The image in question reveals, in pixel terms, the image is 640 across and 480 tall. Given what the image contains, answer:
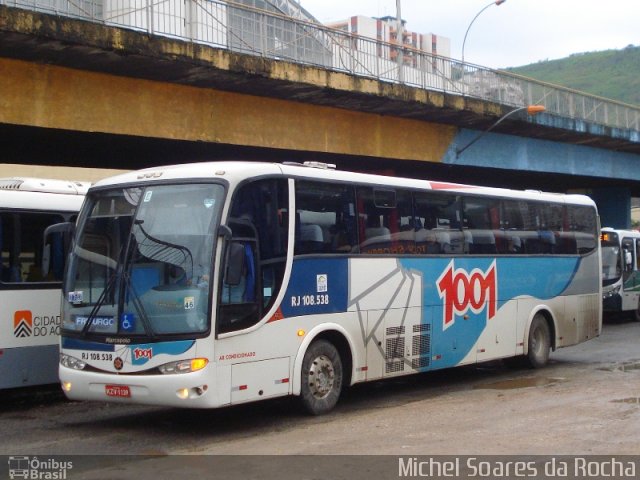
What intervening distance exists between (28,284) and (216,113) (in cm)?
816

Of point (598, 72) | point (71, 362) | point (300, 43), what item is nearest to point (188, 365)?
point (71, 362)

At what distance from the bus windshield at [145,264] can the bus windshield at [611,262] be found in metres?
21.1

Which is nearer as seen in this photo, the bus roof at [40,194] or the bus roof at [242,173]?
the bus roof at [242,173]

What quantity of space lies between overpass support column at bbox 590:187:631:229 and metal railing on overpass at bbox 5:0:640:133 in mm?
12653

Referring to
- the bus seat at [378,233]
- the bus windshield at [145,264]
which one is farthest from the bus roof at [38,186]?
the bus seat at [378,233]

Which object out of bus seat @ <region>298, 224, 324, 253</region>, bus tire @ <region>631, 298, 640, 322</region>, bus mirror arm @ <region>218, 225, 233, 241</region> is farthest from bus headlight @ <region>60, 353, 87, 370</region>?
bus tire @ <region>631, 298, 640, 322</region>

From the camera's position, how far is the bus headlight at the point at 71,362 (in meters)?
10.6

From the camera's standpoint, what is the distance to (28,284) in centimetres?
1259

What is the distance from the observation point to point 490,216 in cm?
1554

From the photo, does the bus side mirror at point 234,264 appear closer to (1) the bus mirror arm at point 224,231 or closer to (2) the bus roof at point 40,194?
(1) the bus mirror arm at point 224,231

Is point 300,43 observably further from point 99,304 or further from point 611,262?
point 611,262

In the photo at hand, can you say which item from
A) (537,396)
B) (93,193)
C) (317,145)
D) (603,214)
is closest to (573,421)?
(537,396)

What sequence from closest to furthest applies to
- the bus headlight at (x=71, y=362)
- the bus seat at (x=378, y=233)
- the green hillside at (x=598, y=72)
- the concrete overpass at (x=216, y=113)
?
1. the bus headlight at (x=71, y=362)
2. the bus seat at (x=378, y=233)
3. the concrete overpass at (x=216, y=113)
4. the green hillside at (x=598, y=72)

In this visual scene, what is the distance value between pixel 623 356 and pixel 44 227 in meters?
11.6
